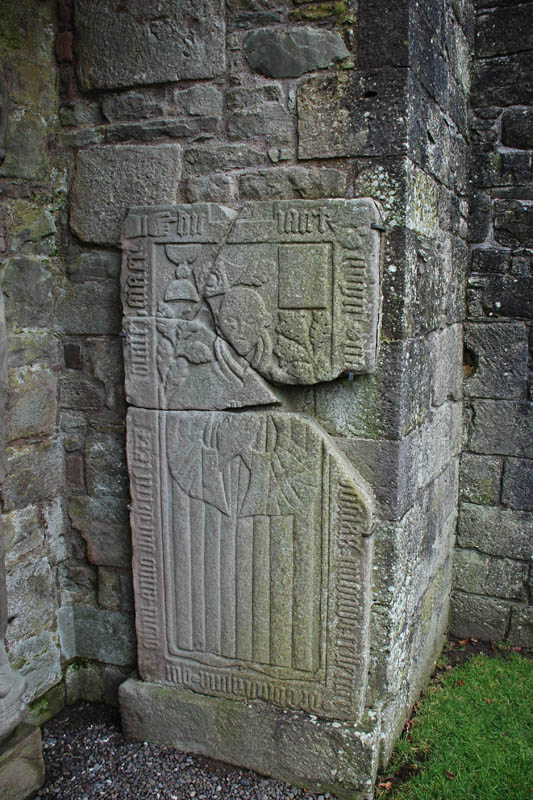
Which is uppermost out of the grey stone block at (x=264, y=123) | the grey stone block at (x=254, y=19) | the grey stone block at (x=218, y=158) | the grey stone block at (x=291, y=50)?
the grey stone block at (x=254, y=19)

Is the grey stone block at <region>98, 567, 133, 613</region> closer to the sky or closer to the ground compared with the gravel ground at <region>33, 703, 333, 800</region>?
closer to the sky

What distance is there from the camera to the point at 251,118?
2537mm

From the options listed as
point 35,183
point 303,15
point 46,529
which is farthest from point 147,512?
point 303,15

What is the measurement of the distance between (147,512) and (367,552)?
0.91 m

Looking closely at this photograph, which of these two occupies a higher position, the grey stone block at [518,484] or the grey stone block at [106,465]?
the grey stone block at [106,465]

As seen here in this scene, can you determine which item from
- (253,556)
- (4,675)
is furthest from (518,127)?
(4,675)

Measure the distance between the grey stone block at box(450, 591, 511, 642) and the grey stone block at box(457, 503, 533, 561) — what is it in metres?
0.29

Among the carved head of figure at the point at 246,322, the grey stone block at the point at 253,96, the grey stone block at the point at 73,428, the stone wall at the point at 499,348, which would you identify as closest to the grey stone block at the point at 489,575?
the stone wall at the point at 499,348

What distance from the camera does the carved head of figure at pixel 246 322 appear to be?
2504 mm

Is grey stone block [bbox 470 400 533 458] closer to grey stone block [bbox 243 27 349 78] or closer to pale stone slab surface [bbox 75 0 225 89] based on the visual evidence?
grey stone block [bbox 243 27 349 78]

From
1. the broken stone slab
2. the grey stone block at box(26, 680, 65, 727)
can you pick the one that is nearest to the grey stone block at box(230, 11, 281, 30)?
the broken stone slab

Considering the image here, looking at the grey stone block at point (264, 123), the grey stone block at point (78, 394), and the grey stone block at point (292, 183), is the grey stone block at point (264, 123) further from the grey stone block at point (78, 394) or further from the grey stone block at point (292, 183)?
the grey stone block at point (78, 394)

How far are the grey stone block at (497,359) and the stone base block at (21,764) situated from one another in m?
→ 2.53

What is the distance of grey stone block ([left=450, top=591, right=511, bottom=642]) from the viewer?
12.0 feet
